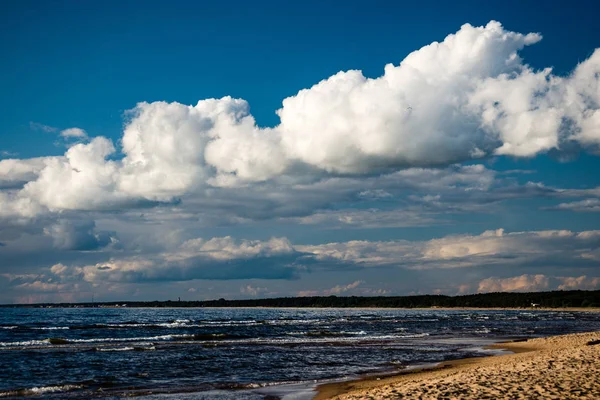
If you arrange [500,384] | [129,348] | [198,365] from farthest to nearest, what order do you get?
[129,348], [198,365], [500,384]

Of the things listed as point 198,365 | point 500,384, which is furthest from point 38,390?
point 500,384

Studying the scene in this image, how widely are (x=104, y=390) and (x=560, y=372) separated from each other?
2123 centimetres

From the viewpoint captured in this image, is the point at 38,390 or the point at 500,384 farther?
the point at 38,390

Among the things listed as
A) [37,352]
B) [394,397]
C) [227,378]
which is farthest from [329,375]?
[37,352]

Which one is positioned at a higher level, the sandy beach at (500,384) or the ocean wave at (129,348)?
the sandy beach at (500,384)

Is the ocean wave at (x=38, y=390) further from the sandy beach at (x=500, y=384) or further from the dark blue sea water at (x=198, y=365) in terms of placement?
the sandy beach at (x=500, y=384)

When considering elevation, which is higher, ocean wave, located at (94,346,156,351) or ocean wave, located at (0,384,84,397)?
ocean wave, located at (0,384,84,397)

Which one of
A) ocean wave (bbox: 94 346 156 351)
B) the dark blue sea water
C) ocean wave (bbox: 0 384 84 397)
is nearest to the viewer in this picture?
ocean wave (bbox: 0 384 84 397)

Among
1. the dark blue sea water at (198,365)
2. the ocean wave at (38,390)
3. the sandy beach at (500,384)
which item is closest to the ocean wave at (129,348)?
the dark blue sea water at (198,365)

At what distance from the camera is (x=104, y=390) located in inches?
1090

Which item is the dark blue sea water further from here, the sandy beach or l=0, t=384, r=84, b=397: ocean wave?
the sandy beach

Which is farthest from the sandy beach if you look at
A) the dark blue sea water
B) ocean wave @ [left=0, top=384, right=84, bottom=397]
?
ocean wave @ [left=0, top=384, right=84, bottom=397]

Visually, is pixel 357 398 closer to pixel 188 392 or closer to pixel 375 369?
pixel 188 392

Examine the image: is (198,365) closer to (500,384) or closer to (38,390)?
(38,390)
